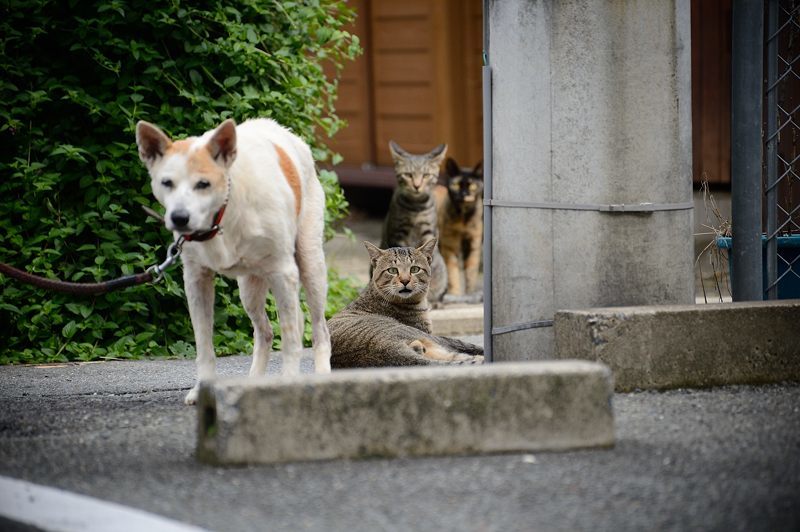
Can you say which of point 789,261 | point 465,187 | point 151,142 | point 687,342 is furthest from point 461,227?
point 151,142

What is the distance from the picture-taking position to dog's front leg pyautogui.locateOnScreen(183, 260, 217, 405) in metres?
5.06

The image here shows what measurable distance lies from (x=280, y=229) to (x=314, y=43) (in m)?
2.93

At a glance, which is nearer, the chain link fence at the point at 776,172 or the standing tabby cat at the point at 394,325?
the chain link fence at the point at 776,172

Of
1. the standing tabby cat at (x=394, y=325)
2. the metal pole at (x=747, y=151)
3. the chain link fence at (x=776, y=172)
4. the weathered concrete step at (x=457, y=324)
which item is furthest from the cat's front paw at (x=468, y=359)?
the weathered concrete step at (x=457, y=324)

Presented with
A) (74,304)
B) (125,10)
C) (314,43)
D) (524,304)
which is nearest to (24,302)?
(74,304)

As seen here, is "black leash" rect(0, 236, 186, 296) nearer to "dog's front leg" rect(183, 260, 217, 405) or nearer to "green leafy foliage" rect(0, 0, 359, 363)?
"dog's front leg" rect(183, 260, 217, 405)

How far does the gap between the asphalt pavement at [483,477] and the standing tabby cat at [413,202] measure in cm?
526

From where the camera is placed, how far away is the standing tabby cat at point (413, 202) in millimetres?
9938

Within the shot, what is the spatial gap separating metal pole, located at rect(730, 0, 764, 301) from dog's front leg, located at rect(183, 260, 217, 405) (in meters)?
2.51

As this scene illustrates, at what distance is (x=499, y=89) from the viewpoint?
5254 mm

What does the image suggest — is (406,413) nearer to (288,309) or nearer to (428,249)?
(288,309)

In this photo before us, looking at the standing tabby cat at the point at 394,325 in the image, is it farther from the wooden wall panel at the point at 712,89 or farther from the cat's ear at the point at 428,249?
the wooden wall panel at the point at 712,89

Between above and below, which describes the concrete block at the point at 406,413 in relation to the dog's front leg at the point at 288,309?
below

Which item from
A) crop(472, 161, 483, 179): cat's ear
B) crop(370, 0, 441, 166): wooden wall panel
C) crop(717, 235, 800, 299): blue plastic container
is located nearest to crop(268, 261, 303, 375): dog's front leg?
crop(717, 235, 800, 299): blue plastic container
